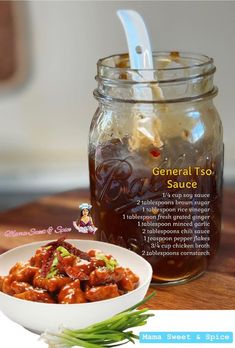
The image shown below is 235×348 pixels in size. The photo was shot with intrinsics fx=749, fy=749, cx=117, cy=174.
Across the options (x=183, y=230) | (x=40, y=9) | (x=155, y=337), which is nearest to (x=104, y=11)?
(x=40, y=9)

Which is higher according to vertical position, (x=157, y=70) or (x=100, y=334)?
(x=157, y=70)

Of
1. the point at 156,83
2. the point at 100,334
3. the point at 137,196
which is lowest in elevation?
the point at 100,334

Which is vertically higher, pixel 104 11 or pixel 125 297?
pixel 104 11

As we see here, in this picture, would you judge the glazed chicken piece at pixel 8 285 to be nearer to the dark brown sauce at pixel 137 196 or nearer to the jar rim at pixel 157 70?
the dark brown sauce at pixel 137 196

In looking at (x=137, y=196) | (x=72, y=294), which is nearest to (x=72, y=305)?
(x=72, y=294)

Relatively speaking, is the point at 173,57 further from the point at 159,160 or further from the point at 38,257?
the point at 38,257

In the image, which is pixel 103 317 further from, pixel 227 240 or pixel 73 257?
pixel 227 240

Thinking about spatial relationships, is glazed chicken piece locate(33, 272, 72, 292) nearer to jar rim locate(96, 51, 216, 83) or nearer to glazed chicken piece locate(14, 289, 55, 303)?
glazed chicken piece locate(14, 289, 55, 303)
